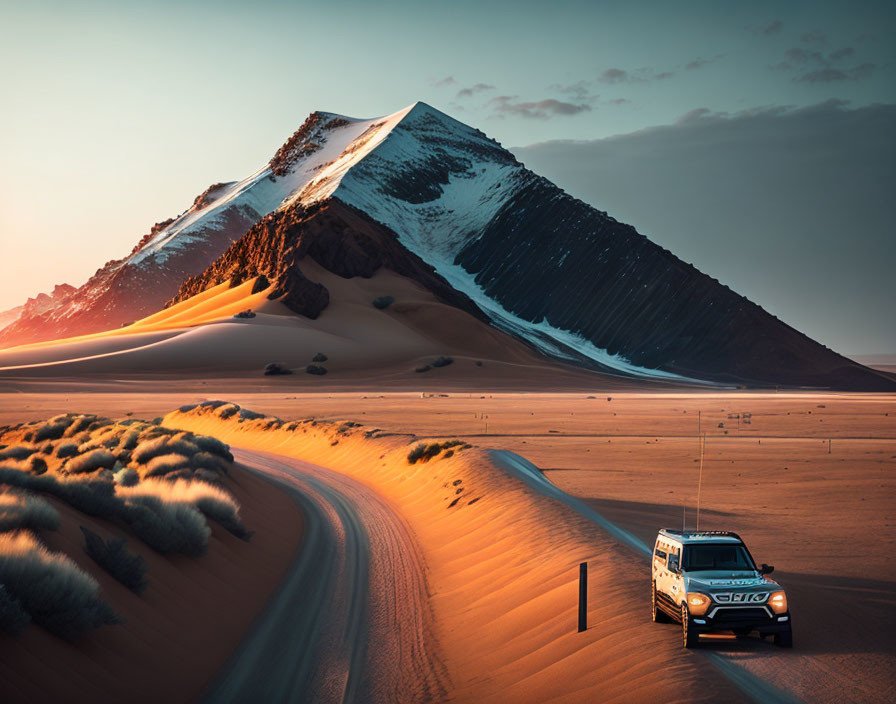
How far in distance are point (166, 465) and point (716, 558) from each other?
1576 centimetres

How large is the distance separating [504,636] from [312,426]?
114 feet

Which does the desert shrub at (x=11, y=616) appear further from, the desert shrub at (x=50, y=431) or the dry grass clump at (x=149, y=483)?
the desert shrub at (x=50, y=431)

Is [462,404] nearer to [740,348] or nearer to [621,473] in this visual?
[621,473]

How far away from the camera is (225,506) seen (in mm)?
17609

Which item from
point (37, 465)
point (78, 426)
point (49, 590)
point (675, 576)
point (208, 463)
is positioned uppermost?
point (675, 576)

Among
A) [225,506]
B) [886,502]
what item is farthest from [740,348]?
[225,506]

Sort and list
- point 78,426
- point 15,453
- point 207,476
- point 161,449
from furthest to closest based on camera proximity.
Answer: point 78,426
point 15,453
point 161,449
point 207,476

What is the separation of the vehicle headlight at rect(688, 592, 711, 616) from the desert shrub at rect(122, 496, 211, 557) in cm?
835

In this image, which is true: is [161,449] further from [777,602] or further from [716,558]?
[777,602]

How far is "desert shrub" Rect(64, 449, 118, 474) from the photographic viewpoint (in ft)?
75.8

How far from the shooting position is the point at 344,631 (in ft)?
42.9

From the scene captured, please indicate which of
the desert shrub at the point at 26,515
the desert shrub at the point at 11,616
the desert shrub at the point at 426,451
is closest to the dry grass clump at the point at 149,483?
the desert shrub at the point at 26,515

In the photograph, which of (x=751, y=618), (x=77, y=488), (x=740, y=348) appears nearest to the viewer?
(x=751, y=618)

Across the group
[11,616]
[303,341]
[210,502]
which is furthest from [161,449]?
[303,341]
